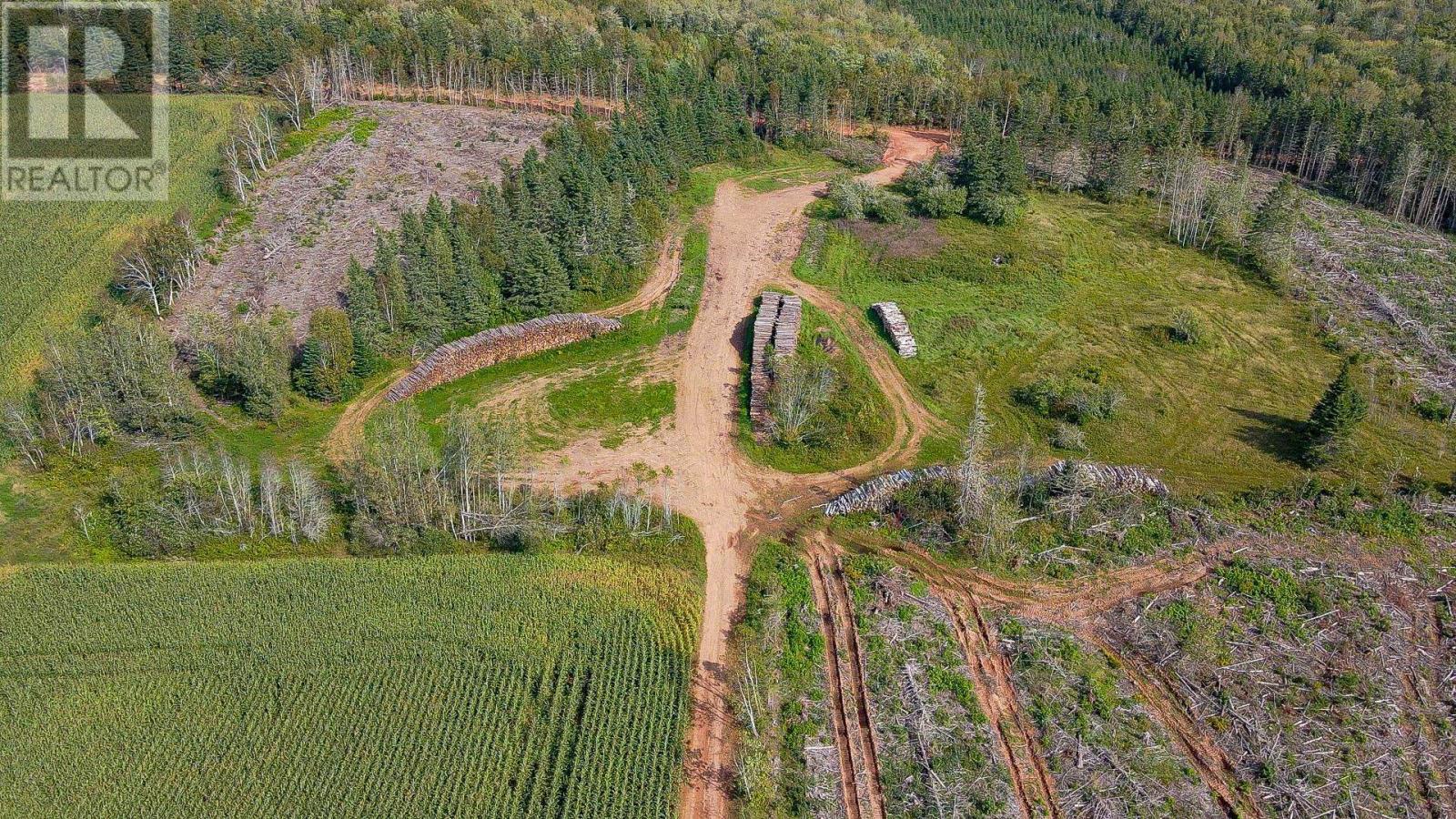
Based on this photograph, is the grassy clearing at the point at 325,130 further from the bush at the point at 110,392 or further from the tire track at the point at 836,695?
the tire track at the point at 836,695

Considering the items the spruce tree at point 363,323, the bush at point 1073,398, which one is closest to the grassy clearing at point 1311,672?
the bush at point 1073,398

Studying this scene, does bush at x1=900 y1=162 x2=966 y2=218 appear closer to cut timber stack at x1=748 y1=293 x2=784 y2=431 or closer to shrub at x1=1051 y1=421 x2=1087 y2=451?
cut timber stack at x1=748 y1=293 x2=784 y2=431

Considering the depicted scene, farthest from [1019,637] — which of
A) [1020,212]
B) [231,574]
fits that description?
[1020,212]

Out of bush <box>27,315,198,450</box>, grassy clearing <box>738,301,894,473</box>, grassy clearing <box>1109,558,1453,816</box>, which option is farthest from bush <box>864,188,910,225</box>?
bush <box>27,315,198,450</box>

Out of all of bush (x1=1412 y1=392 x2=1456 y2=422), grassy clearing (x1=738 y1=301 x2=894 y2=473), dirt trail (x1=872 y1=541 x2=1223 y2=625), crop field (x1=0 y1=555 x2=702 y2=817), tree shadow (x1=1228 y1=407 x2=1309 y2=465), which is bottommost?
crop field (x1=0 y1=555 x2=702 y2=817)

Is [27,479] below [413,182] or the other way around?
below

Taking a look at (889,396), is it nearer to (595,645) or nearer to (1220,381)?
(1220,381)
